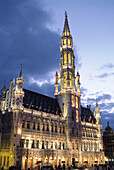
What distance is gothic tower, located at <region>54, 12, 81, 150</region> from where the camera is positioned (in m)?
89.1

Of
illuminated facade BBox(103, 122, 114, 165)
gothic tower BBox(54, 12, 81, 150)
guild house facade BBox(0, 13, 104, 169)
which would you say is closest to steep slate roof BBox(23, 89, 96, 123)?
guild house facade BBox(0, 13, 104, 169)

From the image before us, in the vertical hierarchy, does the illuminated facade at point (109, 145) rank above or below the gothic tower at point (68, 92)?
below

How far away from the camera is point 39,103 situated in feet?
273

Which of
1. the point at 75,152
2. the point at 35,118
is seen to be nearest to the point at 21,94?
the point at 35,118

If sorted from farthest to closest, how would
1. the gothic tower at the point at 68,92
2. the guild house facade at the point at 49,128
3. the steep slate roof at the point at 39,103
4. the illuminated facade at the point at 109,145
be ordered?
the illuminated facade at the point at 109,145
the gothic tower at the point at 68,92
the steep slate roof at the point at 39,103
the guild house facade at the point at 49,128

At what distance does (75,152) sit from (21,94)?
37.0 m

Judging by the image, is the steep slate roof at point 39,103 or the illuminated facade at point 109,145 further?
the illuminated facade at point 109,145

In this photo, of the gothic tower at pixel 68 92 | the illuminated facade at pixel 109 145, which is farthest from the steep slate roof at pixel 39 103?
the illuminated facade at pixel 109 145

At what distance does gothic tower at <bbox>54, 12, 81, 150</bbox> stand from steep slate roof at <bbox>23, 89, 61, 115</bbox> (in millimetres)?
4344

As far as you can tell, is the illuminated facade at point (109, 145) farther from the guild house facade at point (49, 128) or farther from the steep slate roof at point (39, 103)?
the steep slate roof at point (39, 103)

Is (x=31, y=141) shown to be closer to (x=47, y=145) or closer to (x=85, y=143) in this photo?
(x=47, y=145)

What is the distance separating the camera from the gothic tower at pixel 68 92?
89062 millimetres

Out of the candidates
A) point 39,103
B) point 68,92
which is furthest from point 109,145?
point 39,103

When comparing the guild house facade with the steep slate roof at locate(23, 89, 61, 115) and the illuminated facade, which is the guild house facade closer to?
the steep slate roof at locate(23, 89, 61, 115)
